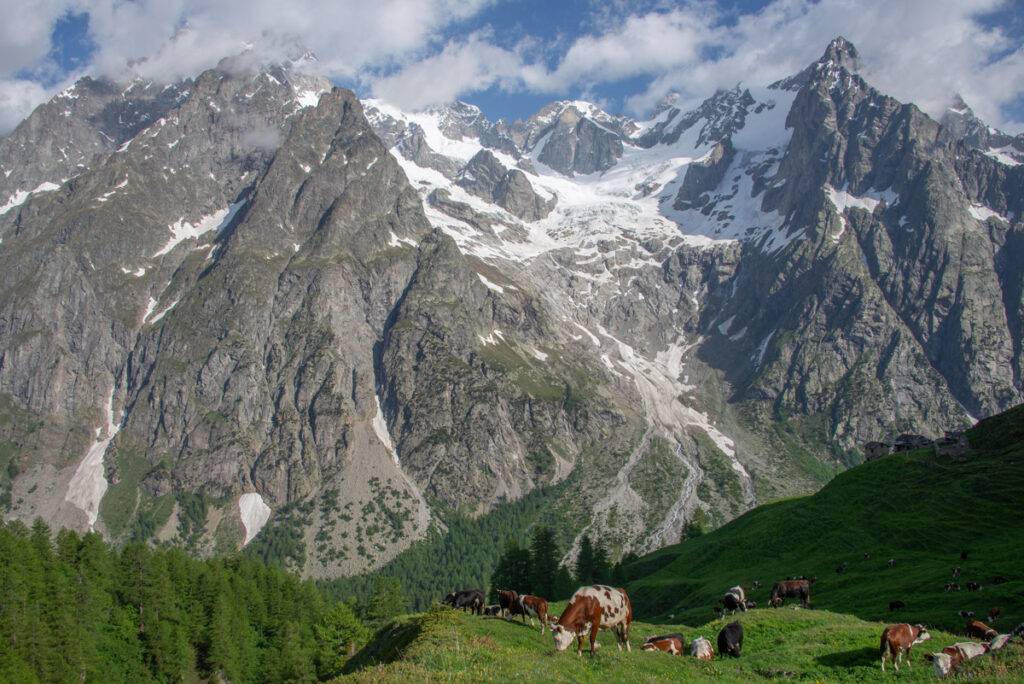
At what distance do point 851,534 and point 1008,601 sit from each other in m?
41.5

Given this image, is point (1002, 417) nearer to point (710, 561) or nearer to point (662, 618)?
point (710, 561)

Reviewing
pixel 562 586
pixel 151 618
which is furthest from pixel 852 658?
pixel 151 618

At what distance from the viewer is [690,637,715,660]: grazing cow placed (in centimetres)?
3088

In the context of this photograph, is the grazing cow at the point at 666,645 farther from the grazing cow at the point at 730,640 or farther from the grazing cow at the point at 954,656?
the grazing cow at the point at 954,656

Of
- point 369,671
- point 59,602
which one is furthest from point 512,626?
point 59,602

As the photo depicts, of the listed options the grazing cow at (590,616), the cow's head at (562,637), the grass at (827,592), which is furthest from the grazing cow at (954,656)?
the cow's head at (562,637)

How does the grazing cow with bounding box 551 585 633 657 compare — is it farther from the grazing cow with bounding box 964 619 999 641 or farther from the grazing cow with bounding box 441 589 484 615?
the grazing cow with bounding box 964 619 999 641

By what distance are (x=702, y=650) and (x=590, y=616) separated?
8.48 metres

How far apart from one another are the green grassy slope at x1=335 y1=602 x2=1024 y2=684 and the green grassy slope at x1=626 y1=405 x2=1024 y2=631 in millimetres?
A: 17458

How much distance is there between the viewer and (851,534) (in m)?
85.7

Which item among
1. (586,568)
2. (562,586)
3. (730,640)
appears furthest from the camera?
(586,568)

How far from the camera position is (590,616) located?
88.6 feet

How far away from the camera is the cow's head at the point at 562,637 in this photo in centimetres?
2602

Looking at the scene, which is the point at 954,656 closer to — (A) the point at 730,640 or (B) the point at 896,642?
(B) the point at 896,642
